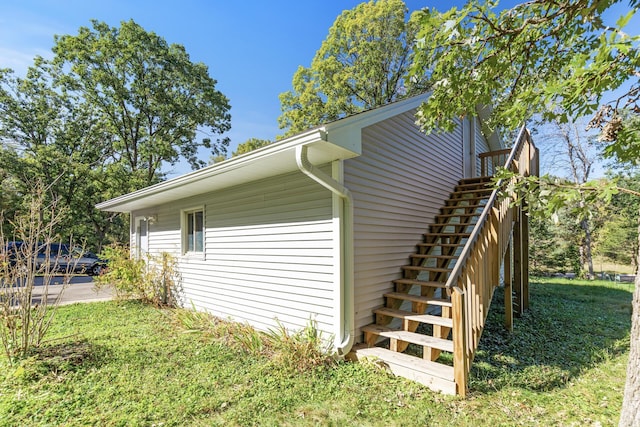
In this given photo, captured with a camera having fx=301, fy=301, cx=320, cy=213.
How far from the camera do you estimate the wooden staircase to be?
10.0ft

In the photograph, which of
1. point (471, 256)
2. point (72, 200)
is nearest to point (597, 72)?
point (471, 256)

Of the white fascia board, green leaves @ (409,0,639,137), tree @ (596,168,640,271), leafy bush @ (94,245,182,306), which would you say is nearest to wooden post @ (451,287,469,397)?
green leaves @ (409,0,639,137)

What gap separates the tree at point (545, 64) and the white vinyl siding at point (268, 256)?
185 cm

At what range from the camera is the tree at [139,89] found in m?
16.0

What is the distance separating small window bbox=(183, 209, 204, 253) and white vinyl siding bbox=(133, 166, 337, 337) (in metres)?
0.26

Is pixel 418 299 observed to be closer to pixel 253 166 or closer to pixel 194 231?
pixel 253 166

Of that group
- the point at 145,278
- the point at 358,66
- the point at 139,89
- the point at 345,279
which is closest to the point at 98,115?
the point at 139,89

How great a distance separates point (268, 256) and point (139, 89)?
16.7 metres

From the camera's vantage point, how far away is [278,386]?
3.28 metres

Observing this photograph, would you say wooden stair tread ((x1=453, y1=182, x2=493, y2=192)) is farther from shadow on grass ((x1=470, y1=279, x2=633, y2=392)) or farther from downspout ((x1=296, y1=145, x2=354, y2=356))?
downspout ((x1=296, y1=145, x2=354, y2=356))

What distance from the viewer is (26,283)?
12.9 feet

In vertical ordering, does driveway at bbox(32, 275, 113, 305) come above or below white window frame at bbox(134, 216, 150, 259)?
below

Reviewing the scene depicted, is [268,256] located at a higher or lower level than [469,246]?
lower

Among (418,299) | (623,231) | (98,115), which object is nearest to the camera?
(418,299)
